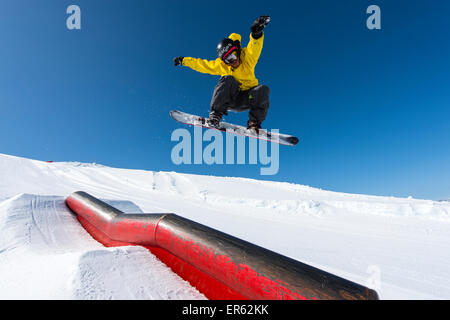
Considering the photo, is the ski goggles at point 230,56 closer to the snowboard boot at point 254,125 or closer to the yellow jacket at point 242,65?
the yellow jacket at point 242,65

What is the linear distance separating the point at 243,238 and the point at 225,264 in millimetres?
1990

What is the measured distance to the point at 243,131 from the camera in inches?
192

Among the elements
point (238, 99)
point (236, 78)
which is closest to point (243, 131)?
point (238, 99)

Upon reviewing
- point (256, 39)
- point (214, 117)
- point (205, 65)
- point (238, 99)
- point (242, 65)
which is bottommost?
point (214, 117)

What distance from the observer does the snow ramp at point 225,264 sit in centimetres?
52

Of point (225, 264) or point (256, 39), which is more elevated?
point (256, 39)

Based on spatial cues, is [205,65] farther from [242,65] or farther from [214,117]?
[214,117]

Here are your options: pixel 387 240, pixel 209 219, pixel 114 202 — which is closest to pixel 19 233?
pixel 114 202

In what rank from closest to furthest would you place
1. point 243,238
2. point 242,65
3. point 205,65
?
1. point 243,238
2. point 242,65
3. point 205,65

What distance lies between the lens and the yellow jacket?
155 inches

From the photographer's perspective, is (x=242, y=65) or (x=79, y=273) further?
(x=242, y=65)

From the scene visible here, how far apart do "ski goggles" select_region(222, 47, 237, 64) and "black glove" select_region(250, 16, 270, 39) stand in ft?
1.48

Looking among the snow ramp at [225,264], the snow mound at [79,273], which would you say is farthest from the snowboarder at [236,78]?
the snow mound at [79,273]

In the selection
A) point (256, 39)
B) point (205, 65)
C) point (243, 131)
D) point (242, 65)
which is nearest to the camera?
point (256, 39)
